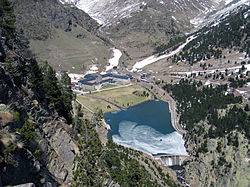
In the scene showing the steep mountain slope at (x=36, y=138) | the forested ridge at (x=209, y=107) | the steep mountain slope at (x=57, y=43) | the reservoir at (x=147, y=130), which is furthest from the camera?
the steep mountain slope at (x=57, y=43)

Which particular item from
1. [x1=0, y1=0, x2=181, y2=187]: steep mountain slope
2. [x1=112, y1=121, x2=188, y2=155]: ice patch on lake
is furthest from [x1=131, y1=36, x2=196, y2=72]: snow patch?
[x1=0, y1=0, x2=181, y2=187]: steep mountain slope

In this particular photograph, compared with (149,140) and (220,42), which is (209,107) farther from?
(220,42)

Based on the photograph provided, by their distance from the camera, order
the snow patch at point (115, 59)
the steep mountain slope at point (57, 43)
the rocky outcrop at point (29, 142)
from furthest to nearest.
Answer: the snow patch at point (115, 59) < the steep mountain slope at point (57, 43) < the rocky outcrop at point (29, 142)

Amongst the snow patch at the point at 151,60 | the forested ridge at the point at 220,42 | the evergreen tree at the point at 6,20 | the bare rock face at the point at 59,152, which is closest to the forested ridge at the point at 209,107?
the forested ridge at the point at 220,42

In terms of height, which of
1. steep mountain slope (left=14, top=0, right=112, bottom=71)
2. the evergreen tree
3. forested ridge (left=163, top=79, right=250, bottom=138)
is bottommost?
forested ridge (left=163, top=79, right=250, bottom=138)

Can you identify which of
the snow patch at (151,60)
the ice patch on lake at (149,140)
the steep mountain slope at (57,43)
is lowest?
the ice patch on lake at (149,140)

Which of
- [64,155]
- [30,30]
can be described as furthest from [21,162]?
[30,30]

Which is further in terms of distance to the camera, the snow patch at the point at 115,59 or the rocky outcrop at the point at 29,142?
the snow patch at the point at 115,59

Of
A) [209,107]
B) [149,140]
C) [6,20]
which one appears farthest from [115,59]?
[6,20]

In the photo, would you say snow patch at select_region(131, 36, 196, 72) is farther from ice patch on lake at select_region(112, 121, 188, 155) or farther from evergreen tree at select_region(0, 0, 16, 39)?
evergreen tree at select_region(0, 0, 16, 39)

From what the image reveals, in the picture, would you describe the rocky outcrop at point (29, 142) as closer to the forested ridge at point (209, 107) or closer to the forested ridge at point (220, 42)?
the forested ridge at point (209, 107)
